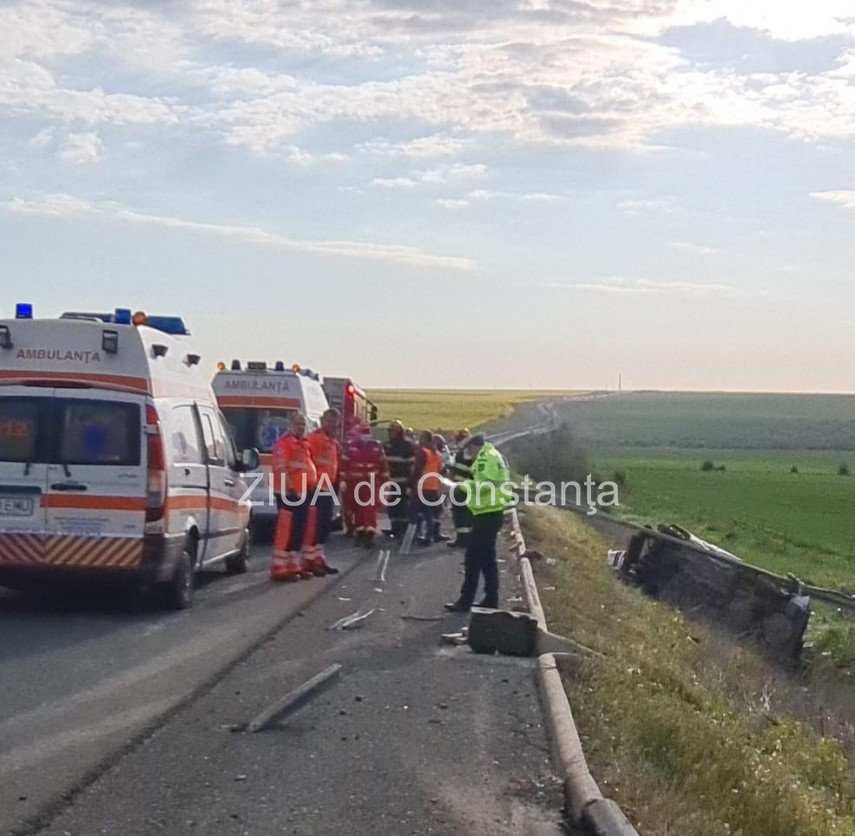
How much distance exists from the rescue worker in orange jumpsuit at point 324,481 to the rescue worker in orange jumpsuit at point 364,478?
2.51 metres

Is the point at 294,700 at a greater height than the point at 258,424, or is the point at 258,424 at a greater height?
the point at 258,424

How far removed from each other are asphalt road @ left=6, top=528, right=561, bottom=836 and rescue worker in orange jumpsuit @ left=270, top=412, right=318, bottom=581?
3.05m

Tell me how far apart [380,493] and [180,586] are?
8.16 meters

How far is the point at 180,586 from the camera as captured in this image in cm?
1312

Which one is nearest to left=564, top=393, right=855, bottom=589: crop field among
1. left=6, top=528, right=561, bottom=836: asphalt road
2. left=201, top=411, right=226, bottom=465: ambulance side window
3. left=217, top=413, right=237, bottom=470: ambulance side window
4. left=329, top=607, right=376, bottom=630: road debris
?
left=217, top=413, right=237, bottom=470: ambulance side window

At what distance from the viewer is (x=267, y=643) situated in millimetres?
11492

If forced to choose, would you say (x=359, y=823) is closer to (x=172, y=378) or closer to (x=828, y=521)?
(x=172, y=378)

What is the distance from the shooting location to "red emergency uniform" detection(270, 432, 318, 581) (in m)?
16.1

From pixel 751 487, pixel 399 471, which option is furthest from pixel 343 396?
pixel 751 487

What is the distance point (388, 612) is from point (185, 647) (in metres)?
2.92

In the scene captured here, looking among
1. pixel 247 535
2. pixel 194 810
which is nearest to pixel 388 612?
pixel 247 535

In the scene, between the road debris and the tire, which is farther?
the tire

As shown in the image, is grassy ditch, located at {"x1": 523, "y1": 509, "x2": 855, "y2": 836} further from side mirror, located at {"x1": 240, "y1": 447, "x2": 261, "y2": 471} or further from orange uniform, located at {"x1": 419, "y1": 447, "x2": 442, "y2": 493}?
orange uniform, located at {"x1": 419, "y1": 447, "x2": 442, "y2": 493}

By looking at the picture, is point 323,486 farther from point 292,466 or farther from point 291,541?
point 291,541
